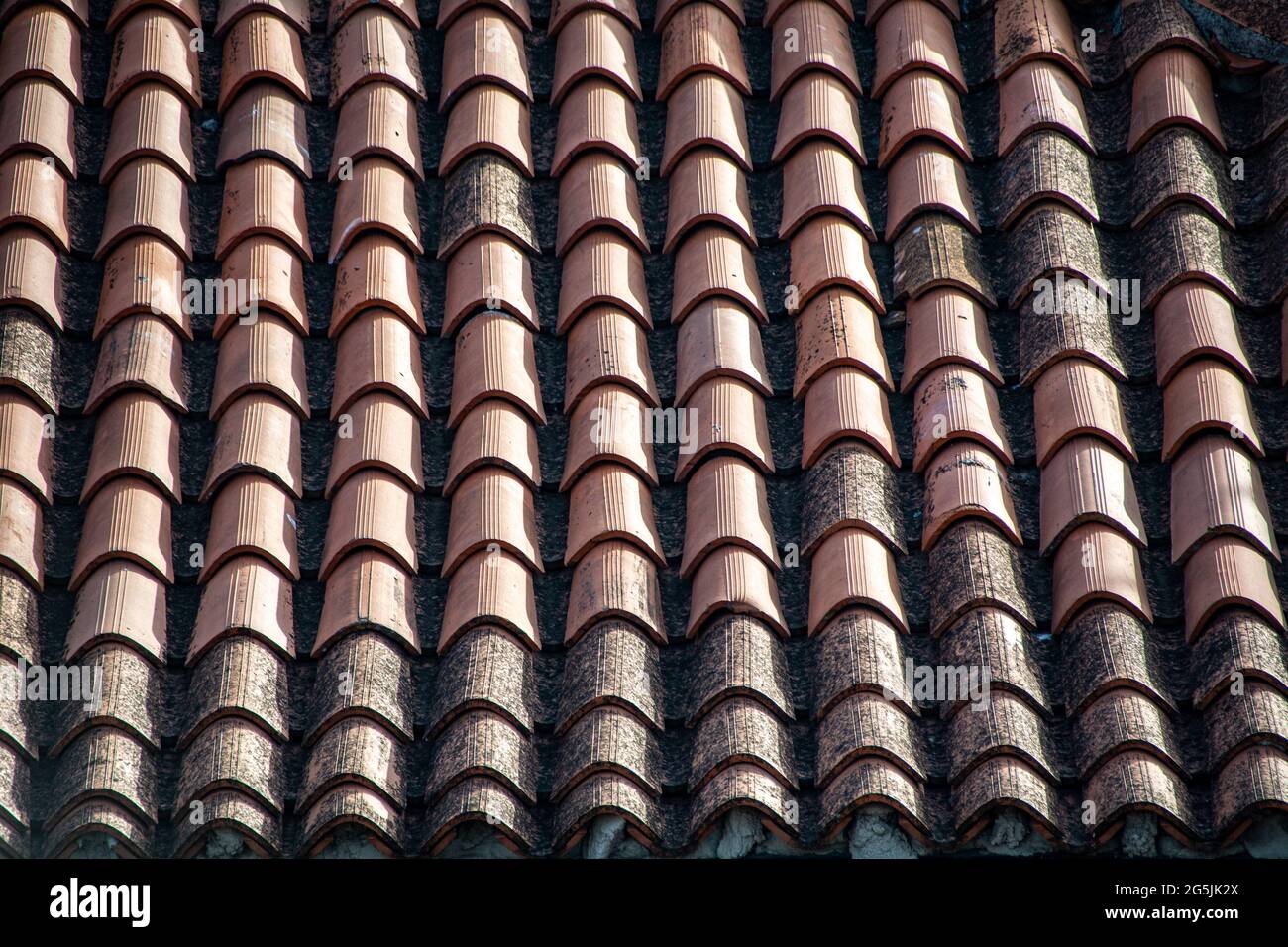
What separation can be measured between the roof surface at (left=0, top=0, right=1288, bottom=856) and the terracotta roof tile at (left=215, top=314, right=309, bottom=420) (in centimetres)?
2

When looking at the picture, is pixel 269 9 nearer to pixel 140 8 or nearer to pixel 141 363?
pixel 140 8

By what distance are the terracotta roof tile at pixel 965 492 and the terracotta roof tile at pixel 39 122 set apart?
301 cm

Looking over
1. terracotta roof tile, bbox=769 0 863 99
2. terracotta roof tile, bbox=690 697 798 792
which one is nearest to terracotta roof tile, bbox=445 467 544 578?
terracotta roof tile, bbox=690 697 798 792

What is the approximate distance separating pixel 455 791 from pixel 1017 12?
3445 mm

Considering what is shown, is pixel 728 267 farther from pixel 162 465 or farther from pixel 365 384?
pixel 162 465

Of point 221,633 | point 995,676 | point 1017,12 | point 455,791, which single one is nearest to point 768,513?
point 995,676

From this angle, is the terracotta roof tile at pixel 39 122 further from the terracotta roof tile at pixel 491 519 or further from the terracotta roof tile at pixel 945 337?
Result: the terracotta roof tile at pixel 945 337

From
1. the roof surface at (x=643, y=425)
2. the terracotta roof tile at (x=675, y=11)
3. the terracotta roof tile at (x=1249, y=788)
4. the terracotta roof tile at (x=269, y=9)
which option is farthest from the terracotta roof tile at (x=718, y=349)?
the terracotta roof tile at (x=269, y=9)

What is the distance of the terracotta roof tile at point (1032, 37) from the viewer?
6.02 metres

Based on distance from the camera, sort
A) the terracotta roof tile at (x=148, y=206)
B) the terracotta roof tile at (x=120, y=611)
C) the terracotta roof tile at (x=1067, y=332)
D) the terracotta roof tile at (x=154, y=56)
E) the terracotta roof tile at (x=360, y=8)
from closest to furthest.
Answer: the terracotta roof tile at (x=120, y=611)
the terracotta roof tile at (x=1067, y=332)
the terracotta roof tile at (x=148, y=206)
the terracotta roof tile at (x=154, y=56)
the terracotta roof tile at (x=360, y=8)

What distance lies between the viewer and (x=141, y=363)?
17.4ft

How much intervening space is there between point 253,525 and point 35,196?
146 cm

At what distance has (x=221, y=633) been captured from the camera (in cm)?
480

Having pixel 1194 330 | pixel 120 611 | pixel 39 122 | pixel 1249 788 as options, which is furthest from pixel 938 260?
pixel 39 122
